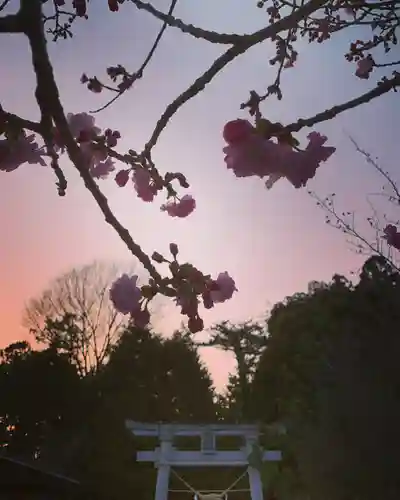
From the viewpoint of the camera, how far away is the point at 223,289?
141 centimetres

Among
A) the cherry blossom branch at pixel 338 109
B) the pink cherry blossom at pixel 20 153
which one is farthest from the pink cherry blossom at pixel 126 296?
the cherry blossom branch at pixel 338 109

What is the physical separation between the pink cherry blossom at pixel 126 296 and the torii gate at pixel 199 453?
5.69m

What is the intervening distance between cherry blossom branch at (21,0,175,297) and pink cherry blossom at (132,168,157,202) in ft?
1.50

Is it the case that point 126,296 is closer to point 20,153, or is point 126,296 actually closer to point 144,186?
point 144,186

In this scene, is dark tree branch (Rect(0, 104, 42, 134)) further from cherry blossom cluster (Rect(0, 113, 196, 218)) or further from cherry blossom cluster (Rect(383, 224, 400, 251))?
cherry blossom cluster (Rect(383, 224, 400, 251))

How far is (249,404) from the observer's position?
39.1ft

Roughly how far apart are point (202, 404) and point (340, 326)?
606cm

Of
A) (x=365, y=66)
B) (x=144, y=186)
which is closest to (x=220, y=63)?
(x=144, y=186)

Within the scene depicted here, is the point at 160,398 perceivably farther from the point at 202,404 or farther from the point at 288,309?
the point at 288,309

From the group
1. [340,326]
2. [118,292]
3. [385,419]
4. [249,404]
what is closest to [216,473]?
[249,404]

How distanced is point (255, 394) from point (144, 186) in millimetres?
10677

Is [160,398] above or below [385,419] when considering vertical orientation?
above

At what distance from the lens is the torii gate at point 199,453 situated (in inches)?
276

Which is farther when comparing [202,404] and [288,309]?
[202,404]
